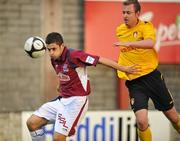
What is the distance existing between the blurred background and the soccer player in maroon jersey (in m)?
2.28

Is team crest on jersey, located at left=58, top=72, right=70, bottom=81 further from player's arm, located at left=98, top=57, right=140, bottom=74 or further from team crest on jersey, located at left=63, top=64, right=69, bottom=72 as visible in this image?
player's arm, located at left=98, top=57, right=140, bottom=74

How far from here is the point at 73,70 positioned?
816 cm

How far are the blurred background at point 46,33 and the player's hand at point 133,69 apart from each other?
224cm

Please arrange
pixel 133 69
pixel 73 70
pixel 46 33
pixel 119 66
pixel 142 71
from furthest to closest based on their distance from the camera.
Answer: pixel 46 33, pixel 142 71, pixel 133 69, pixel 73 70, pixel 119 66

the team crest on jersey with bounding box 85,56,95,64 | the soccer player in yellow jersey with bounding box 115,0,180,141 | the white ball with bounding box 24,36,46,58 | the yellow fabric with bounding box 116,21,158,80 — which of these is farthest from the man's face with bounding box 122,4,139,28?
the white ball with bounding box 24,36,46,58

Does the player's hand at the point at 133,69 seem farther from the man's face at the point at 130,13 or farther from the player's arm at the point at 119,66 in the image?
the man's face at the point at 130,13

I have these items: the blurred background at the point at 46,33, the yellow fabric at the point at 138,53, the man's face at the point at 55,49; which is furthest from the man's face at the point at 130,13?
the blurred background at the point at 46,33

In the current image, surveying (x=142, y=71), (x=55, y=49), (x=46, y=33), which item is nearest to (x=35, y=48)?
(x=55, y=49)

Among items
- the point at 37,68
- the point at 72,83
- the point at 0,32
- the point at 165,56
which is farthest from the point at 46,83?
the point at 72,83

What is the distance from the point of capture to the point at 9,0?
10.6 metres

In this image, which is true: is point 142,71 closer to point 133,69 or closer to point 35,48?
point 133,69

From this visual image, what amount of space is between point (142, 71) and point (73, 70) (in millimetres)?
868

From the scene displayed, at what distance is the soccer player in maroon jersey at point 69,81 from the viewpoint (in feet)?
26.6

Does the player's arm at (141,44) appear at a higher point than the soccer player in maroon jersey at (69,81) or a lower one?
higher
